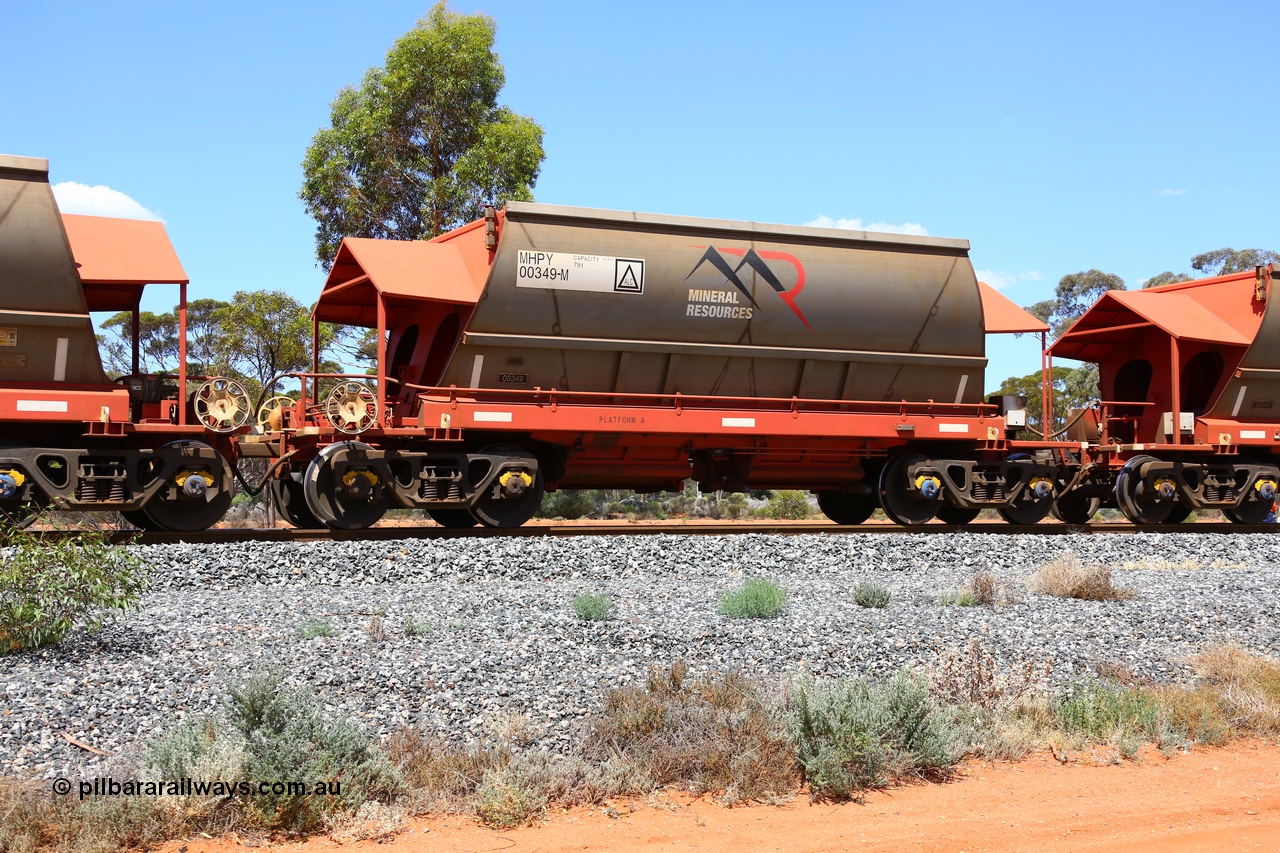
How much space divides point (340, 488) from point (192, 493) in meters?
1.59

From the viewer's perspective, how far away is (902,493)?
15.8 m

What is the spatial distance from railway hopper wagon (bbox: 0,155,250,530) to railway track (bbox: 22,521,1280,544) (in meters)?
0.42

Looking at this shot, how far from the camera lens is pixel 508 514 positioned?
13664mm

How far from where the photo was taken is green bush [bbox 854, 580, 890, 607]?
946 cm

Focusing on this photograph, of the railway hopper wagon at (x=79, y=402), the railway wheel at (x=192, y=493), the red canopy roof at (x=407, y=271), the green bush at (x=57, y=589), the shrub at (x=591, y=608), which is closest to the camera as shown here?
the green bush at (x=57, y=589)

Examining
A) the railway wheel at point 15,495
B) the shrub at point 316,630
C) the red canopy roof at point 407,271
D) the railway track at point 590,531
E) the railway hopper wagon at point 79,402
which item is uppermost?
the red canopy roof at point 407,271

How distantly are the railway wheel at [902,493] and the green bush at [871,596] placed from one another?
241 inches

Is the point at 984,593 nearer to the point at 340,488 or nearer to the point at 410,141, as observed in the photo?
the point at 340,488

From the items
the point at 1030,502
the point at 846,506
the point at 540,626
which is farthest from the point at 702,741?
the point at 846,506

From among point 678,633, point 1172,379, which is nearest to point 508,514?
point 678,633

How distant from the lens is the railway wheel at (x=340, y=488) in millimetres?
12680

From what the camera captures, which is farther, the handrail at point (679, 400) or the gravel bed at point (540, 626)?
the handrail at point (679, 400)

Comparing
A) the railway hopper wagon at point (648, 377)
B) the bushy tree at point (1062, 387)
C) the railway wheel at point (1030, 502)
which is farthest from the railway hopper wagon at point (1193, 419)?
the bushy tree at point (1062, 387)

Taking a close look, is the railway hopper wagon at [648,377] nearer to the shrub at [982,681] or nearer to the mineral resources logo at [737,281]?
the mineral resources logo at [737,281]
